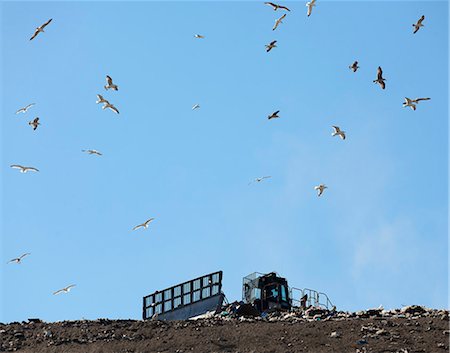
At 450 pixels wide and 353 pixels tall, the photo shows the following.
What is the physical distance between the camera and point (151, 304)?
156 ft

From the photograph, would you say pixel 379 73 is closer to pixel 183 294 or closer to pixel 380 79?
pixel 380 79

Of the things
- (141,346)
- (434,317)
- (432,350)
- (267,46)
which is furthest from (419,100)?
(141,346)

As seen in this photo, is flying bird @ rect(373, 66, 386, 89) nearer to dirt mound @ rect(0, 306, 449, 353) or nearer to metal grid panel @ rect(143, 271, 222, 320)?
dirt mound @ rect(0, 306, 449, 353)

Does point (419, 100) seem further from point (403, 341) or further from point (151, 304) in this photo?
point (151, 304)

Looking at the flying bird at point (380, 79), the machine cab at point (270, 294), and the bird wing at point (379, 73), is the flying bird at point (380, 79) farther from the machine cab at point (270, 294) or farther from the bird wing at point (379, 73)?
the machine cab at point (270, 294)

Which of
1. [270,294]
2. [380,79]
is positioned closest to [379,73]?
[380,79]

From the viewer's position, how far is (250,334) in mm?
32062

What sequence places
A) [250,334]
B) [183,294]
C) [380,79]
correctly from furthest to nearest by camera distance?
[183,294]
[380,79]
[250,334]

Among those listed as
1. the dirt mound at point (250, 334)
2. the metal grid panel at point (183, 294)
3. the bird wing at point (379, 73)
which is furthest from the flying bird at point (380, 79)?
the metal grid panel at point (183, 294)

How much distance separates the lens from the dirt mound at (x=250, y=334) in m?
30.8

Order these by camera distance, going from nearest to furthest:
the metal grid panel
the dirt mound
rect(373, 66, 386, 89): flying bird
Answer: the dirt mound, rect(373, 66, 386, 89): flying bird, the metal grid panel

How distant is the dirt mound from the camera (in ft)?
101

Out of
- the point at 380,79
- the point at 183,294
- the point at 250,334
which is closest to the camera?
the point at 250,334

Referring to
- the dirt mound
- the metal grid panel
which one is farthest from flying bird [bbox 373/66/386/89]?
the metal grid panel
